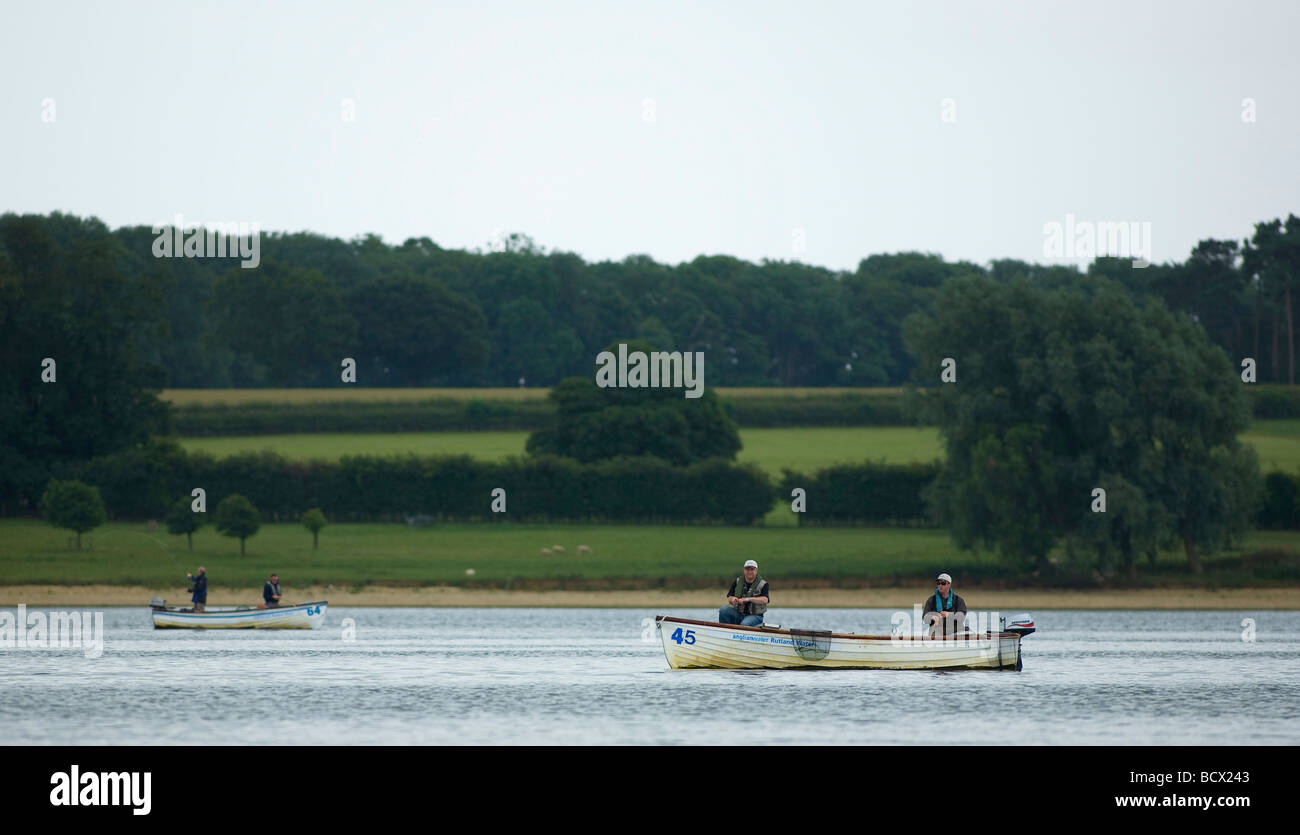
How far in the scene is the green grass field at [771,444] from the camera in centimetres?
11050

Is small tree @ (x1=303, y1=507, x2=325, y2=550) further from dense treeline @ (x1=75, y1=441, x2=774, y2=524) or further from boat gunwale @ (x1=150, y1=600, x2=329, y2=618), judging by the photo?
boat gunwale @ (x1=150, y1=600, x2=329, y2=618)

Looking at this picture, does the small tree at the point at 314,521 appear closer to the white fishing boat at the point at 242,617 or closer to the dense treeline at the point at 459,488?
the dense treeline at the point at 459,488

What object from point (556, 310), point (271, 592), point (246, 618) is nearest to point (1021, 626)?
point (271, 592)

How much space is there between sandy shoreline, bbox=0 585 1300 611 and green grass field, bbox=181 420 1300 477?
87.2ft

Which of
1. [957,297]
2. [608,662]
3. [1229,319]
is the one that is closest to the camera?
[608,662]

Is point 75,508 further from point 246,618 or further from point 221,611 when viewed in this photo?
point 246,618

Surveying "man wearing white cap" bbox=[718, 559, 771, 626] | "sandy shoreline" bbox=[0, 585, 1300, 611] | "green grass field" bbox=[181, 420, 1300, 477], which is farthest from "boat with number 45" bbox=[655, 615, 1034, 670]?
"green grass field" bbox=[181, 420, 1300, 477]

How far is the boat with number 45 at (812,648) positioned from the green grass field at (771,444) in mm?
63011

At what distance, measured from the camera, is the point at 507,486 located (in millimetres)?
98250

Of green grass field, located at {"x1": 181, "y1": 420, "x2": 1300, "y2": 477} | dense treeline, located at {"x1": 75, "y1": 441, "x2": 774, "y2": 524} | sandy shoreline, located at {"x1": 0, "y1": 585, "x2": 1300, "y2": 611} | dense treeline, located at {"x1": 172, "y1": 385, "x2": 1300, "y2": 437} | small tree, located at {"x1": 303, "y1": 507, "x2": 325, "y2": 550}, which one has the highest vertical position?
dense treeline, located at {"x1": 172, "y1": 385, "x2": 1300, "y2": 437}

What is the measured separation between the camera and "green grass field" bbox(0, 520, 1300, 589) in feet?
262

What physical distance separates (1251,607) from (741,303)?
101 metres
